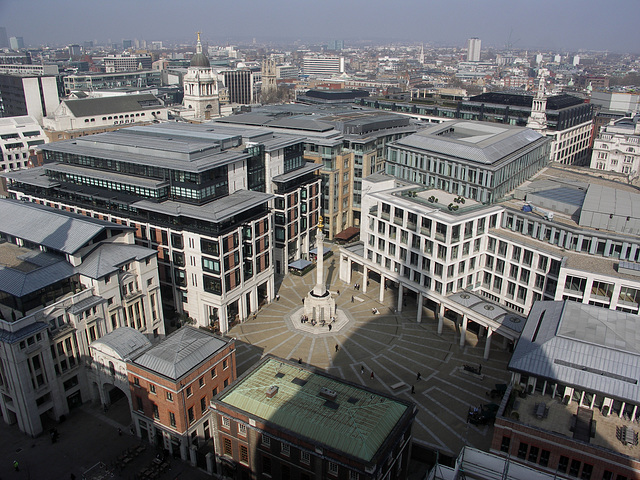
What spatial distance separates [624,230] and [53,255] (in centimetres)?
8917

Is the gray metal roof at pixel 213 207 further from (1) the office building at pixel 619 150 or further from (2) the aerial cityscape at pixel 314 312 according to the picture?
(1) the office building at pixel 619 150

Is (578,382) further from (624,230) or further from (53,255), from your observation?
(53,255)

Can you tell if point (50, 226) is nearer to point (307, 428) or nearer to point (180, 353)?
point (180, 353)

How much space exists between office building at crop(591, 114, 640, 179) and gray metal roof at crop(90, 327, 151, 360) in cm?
16549

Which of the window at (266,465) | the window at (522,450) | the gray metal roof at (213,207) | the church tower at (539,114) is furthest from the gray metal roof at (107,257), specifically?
the church tower at (539,114)

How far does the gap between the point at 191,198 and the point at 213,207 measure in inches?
183

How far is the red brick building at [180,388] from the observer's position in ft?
199

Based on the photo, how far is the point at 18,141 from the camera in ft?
575

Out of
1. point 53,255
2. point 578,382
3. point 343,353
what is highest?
point 53,255

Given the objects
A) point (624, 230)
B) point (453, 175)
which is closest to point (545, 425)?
point (624, 230)

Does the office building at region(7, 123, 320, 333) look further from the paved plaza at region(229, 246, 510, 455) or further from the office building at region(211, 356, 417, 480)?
the office building at region(211, 356, 417, 480)

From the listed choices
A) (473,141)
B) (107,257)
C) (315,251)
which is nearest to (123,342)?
(107,257)

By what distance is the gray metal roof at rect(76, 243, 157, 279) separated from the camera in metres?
71.9

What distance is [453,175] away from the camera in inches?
4102
